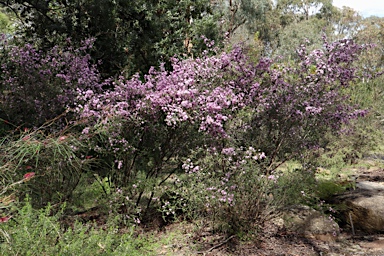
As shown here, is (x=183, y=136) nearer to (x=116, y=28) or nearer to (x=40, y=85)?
(x=40, y=85)

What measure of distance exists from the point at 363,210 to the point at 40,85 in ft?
15.6

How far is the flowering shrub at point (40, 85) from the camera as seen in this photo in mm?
4891

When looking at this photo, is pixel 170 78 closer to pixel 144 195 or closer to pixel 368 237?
pixel 144 195

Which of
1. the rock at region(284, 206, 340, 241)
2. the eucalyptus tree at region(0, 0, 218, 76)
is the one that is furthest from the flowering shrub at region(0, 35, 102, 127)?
the rock at region(284, 206, 340, 241)

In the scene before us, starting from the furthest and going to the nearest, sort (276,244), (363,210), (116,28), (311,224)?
1. (116,28)
2. (363,210)
3. (311,224)
4. (276,244)

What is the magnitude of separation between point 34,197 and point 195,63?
252cm

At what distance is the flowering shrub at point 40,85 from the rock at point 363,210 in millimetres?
3919

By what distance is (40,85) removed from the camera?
4.93 meters

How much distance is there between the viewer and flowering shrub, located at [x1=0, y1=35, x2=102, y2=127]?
4.89m

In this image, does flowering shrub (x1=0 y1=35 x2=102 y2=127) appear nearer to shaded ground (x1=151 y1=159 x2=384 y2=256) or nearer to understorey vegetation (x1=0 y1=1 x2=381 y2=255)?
understorey vegetation (x1=0 y1=1 x2=381 y2=255)

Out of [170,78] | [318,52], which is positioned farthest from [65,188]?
[318,52]

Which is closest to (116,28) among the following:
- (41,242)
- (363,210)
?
(41,242)

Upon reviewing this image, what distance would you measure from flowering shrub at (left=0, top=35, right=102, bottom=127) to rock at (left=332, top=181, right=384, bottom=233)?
3.92 metres

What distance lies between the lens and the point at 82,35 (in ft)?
22.2
